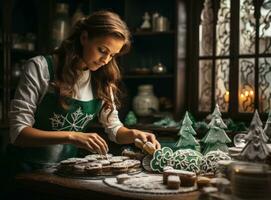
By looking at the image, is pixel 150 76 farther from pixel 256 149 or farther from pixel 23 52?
pixel 256 149

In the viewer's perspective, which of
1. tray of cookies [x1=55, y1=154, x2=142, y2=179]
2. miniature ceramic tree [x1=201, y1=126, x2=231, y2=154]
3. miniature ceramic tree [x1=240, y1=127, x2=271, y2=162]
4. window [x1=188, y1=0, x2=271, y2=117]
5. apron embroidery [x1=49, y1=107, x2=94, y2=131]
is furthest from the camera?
window [x1=188, y1=0, x2=271, y2=117]

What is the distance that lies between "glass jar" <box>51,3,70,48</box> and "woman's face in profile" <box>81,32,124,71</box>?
252cm

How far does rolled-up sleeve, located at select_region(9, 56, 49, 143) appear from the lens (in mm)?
1827

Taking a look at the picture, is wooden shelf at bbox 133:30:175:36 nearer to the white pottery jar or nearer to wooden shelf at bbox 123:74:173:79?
wooden shelf at bbox 123:74:173:79

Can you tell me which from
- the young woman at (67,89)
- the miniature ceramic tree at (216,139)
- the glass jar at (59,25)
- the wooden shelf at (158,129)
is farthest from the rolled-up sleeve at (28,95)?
the glass jar at (59,25)

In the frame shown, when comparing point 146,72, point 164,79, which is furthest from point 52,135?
point 164,79

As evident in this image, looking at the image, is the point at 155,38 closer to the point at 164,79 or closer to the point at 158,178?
the point at 164,79

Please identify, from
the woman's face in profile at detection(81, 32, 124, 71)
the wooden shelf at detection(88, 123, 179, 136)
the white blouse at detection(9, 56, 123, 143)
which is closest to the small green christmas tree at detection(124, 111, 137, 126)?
the wooden shelf at detection(88, 123, 179, 136)

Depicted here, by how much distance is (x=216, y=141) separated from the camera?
6.31 ft

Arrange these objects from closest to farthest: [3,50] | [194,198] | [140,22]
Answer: [194,198]
[3,50]
[140,22]

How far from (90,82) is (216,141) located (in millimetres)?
695

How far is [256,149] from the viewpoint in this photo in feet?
4.66

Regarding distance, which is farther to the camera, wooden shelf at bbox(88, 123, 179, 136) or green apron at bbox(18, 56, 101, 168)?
wooden shelf at bbox(88, 123, 179, 136)

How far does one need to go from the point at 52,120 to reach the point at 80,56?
0.33m
